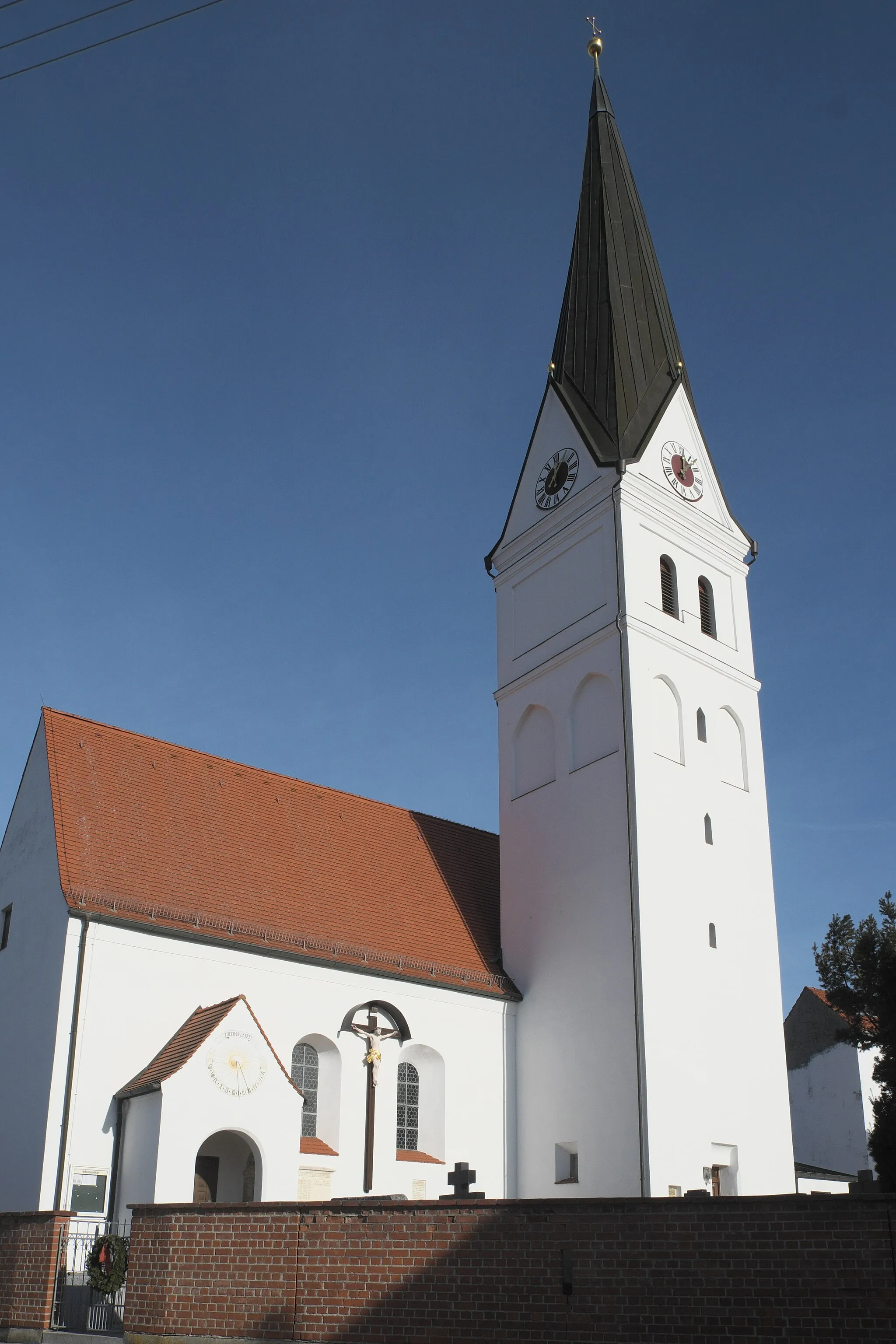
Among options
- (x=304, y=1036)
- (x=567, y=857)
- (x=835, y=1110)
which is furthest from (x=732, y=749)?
(x=835, y=1110)

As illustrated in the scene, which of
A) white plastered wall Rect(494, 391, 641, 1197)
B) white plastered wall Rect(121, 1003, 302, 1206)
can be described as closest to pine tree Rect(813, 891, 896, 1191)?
white plastered wall Rect(494, 391, 641, 1197)

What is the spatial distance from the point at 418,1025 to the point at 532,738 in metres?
6.14

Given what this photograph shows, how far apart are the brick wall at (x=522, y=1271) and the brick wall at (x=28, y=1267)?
934mm

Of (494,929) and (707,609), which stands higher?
(707,609)

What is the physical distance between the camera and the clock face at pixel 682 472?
79.7 ft

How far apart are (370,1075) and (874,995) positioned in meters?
7.82

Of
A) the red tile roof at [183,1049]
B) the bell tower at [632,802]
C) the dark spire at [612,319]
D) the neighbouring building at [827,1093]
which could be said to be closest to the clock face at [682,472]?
the bell tower at [632,802]

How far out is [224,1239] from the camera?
1130 centimetres

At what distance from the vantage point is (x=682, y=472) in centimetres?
2462

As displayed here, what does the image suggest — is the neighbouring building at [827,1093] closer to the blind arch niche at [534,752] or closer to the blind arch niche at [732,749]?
the blind arch niche at [732,749]

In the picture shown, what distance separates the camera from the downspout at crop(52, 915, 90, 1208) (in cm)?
1534

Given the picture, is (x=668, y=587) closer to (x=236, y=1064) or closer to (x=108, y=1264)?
(x=236, y=1064)

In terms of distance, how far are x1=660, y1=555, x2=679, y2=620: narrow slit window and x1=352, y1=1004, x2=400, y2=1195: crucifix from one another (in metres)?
9.29

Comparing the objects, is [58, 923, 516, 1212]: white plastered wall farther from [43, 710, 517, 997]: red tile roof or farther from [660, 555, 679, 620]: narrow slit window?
[660, 555, 679, 620]: narrow slit window
